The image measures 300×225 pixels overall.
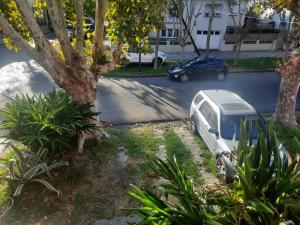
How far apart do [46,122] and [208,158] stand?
16.0 ft

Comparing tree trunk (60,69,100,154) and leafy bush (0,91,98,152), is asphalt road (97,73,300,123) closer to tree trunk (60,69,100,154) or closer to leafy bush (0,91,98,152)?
tree trunk (60,69,100,154)

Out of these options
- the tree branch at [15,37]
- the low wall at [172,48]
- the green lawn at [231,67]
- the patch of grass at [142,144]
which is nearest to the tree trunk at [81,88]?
the tree branch at [15,37]

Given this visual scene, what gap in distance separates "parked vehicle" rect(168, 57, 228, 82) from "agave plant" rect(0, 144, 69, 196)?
36.1 ft

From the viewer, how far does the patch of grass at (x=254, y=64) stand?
20.3 metres

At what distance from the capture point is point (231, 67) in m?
20.3

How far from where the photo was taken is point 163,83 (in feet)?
56.6

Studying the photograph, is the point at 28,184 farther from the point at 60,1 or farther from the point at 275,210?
the point at 275,210

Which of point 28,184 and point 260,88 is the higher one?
point 260,88

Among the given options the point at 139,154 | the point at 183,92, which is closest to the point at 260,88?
the point at 183,92

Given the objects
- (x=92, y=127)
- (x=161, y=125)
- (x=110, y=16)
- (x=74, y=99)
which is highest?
(x=110, y=16)

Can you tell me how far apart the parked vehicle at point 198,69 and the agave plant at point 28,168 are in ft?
36.1

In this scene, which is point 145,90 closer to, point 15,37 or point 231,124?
point 231,124

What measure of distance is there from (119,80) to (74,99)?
29.2 feet

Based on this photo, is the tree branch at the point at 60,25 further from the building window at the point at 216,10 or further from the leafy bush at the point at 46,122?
the building window at the point at 216,10
